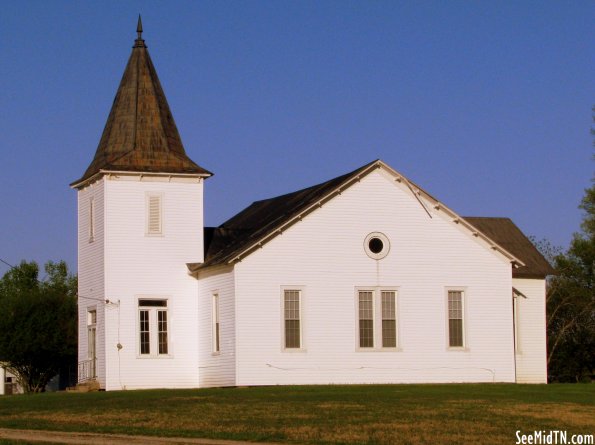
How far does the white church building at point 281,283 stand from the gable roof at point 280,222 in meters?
0.10

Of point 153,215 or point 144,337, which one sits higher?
point 153,215

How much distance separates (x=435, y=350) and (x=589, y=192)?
31.0m

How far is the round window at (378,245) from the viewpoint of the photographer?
143 feet

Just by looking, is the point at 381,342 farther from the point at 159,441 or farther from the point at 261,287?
the point at 159,441

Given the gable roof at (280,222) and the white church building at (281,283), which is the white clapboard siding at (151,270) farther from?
the gable roof at (280,222)

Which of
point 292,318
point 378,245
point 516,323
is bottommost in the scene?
point 516,323

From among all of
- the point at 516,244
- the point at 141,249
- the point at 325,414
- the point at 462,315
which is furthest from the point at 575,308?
the point at 325,414

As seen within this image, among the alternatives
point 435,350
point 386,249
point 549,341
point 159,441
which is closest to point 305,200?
point 386,249

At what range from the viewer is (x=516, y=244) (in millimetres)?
51531

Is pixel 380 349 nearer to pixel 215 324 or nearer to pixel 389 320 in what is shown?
pixel 389 320

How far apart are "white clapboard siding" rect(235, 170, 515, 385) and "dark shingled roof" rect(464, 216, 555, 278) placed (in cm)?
420

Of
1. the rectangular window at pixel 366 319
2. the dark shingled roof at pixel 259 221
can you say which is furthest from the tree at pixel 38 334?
the rectangular window at pixel 366 319

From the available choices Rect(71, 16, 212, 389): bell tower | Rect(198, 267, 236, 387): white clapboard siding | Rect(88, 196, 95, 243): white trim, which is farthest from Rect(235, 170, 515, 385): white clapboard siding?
Rect(88, 196, 95, 243): white trim

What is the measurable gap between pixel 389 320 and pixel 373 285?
4.64ft
